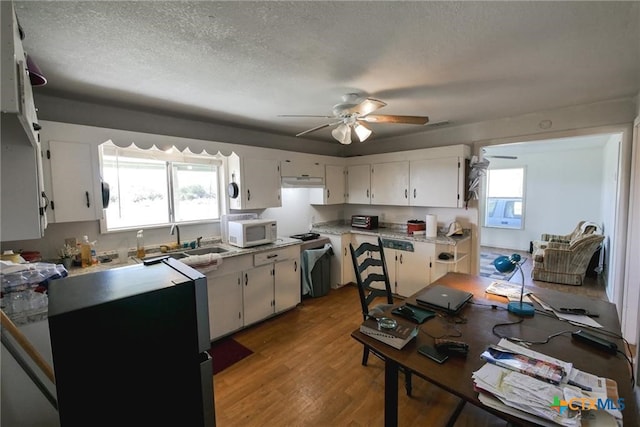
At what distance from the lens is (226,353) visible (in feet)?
8.52

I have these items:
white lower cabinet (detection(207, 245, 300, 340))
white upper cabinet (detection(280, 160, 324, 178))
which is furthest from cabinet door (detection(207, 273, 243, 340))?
white upper cabinet (detection(280, 160, 324, 178))

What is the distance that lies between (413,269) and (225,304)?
2.39 meters

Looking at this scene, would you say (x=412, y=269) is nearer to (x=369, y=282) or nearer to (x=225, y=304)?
(x=369, y=282)

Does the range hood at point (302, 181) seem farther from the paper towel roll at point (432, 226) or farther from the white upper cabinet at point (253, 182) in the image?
the paper towel roll at point (432, 226)

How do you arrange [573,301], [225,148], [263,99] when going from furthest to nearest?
[225,148] → [263,99] → [573,301]

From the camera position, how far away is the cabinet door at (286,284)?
3.28 metres

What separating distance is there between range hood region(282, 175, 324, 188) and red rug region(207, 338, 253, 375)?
2.04 m

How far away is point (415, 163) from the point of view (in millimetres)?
3908

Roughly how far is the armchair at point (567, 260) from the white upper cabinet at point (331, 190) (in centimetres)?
363

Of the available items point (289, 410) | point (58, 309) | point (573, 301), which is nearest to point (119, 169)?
point (58, 309)

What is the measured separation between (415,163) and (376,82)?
2024mm

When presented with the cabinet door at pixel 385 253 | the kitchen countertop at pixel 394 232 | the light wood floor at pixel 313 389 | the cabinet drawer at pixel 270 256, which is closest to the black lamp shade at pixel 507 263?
the light wood floor at pixel 313 389

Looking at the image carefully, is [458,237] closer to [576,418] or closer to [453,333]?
[453,333]

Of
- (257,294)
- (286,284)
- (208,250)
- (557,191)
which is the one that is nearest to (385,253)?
(286,284)
